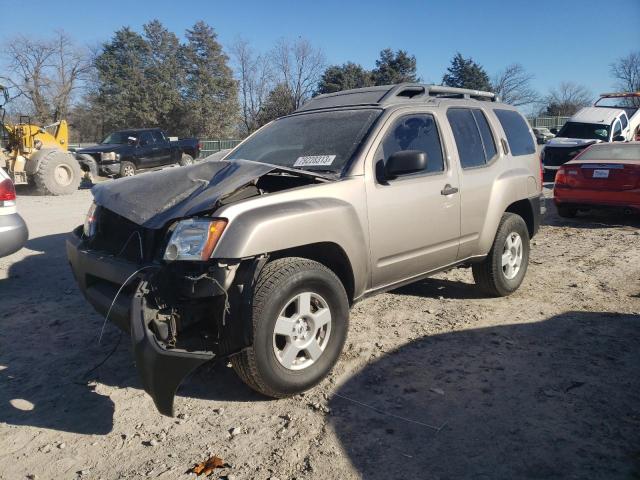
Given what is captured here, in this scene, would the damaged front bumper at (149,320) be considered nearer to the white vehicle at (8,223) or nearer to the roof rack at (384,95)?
the roof rack at (384,95)

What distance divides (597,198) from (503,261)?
15.3 ft

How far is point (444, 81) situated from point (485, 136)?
4919cm

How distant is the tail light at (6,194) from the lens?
5.38 meters

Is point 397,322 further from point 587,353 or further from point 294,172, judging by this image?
point 294,172

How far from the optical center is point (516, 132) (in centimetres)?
548

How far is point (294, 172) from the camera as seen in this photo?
139 inches

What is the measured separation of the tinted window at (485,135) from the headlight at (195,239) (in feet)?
9.84

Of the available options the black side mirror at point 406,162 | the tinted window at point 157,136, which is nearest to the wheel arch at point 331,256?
the black side mirror at point 406,162

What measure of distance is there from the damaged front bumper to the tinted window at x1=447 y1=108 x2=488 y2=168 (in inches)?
104

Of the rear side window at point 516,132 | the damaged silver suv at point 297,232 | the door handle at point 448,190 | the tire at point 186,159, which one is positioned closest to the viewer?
the damaged silver suv at point 297,232

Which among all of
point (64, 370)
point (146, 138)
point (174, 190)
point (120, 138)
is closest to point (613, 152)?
point (174, 190)

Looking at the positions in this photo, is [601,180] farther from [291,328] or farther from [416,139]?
[291,328]

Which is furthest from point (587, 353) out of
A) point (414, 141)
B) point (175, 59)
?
point (175, 59)

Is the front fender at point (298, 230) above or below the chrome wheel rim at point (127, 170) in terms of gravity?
below
